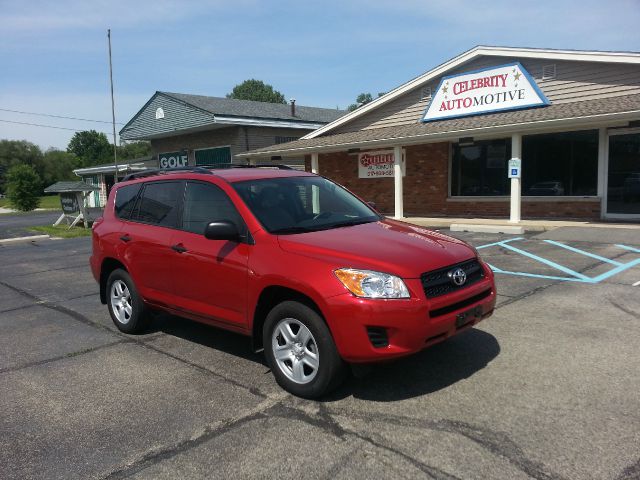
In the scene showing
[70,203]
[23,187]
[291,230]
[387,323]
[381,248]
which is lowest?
[387,323]

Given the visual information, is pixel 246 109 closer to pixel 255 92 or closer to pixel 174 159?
pixel 174 159

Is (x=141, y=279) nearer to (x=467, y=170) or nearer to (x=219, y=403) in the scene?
(x=219, y=403)

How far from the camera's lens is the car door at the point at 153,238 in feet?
16.0

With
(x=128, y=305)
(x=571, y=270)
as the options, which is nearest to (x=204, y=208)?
(x=128, y=305)

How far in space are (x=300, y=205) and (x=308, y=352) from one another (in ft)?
4.84

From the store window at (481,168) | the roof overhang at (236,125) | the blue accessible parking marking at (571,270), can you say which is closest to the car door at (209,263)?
the blue accessible parking marking at (571,270)

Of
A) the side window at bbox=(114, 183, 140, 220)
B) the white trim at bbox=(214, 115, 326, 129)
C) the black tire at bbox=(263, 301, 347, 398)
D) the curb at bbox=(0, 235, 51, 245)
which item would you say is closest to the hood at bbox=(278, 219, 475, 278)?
the black tire at bbox=(263, 301, 347, 398)

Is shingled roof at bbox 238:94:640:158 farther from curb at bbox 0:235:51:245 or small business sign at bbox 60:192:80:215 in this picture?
curb at bbox 0:235:51:245

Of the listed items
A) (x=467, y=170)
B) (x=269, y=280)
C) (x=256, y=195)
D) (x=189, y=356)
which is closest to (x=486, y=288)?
(x=269, y=280)

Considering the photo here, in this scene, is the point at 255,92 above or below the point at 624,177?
above

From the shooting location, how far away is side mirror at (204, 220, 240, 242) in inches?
158

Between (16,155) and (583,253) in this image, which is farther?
(16,155)

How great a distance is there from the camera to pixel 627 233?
444 inches

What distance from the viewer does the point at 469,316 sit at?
3764 mm
